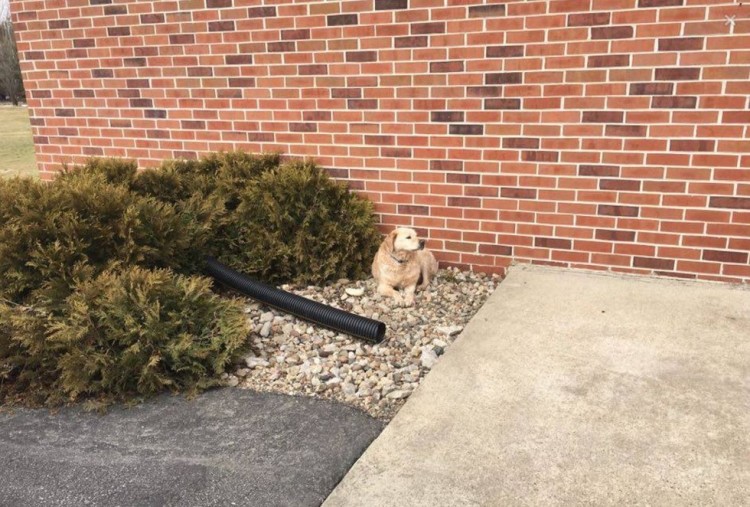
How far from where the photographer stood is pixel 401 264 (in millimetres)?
4219

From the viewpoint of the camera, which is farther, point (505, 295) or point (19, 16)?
point (19, 16)

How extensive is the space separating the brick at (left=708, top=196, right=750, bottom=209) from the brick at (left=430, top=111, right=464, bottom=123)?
1.72m

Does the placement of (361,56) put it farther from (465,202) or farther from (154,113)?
(154,113)

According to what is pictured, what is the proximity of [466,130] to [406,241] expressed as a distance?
972mm

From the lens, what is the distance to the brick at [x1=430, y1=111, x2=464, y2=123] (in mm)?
4422

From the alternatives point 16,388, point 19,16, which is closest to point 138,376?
point 16,388

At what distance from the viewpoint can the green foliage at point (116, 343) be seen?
3064 mm

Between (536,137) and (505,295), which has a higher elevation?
(536,137)

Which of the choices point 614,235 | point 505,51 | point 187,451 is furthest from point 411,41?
point 187,451

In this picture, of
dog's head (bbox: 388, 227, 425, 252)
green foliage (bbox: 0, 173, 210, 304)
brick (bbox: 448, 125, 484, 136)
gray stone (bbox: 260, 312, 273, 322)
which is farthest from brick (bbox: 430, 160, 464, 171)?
green foliage (bbox: 0, 173, 210, 304)

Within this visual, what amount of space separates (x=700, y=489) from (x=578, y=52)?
2812 mm

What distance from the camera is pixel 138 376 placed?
10.3ft

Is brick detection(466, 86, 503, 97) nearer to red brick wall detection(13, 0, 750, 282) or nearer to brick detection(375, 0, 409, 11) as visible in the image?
red brick wall detection(13, 0, 750, 282)

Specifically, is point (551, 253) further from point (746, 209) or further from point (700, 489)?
point (700, 489)
